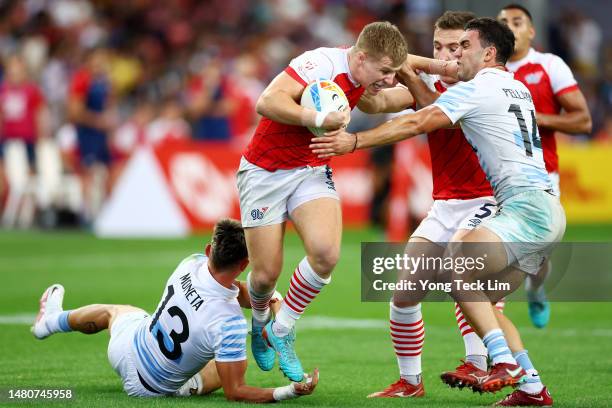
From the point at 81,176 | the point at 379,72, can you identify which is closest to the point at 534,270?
the point at 379,72

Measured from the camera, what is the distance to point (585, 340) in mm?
10492

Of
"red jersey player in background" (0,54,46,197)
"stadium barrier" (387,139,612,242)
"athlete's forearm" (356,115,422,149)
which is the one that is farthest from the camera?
"red jersey player in background" (0,54,46,197)

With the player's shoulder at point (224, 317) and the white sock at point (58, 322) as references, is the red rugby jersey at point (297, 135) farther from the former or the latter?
the white sock at point (58, 322)

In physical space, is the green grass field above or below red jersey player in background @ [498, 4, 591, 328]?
below

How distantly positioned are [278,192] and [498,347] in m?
1.85

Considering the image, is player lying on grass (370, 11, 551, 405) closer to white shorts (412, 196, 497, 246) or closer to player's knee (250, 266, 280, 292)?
white shorts (412, 196, 497, 246)

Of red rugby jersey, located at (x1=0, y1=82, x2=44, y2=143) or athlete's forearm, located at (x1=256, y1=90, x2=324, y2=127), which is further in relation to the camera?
red rugby jersey, located at (x1=0, y1=82, x2=44, y2=143)

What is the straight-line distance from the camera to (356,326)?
1148 cm

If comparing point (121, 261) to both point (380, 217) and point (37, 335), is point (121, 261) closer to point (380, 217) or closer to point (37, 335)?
point (380, 217)

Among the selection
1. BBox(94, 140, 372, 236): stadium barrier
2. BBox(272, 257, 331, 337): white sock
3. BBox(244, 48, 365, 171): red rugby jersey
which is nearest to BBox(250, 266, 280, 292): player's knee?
BBox(272, 257, 331, 337): white sock

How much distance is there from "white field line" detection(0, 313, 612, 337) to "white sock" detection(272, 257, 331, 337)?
3469 millimetres

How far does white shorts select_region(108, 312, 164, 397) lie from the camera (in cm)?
761

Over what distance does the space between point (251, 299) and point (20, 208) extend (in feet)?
49.7

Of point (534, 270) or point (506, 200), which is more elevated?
point (506, 200)
